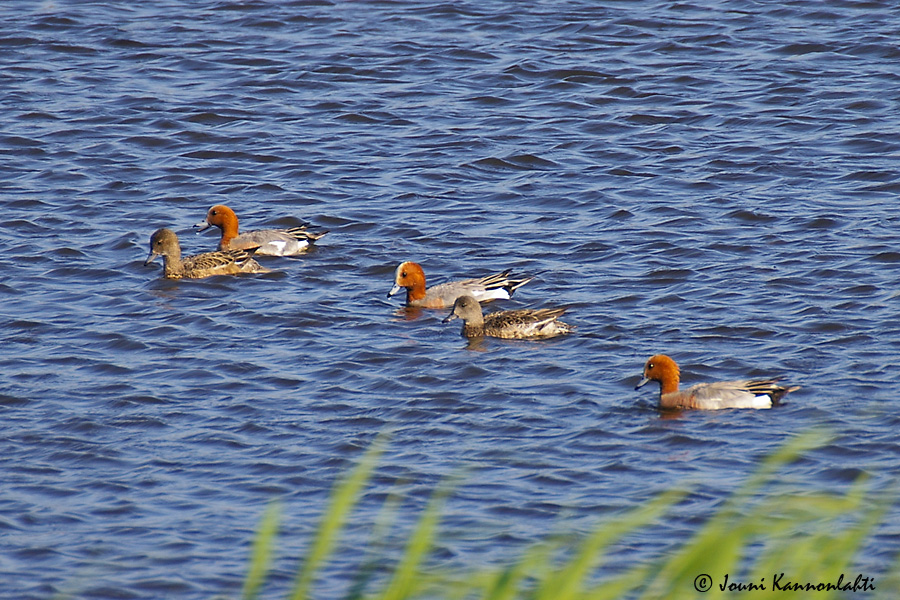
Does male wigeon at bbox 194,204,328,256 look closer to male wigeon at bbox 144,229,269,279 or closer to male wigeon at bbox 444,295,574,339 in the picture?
male wigeon at bbox 144,229,269,279

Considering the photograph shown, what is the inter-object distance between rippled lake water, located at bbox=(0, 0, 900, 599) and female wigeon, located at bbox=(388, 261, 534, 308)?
0.59 feet

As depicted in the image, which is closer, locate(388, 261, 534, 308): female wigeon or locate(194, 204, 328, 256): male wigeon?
locate(388, 261, 534, 308): female wigeon

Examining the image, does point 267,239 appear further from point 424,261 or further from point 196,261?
point 424,261

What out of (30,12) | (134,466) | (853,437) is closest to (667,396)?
(853,437)

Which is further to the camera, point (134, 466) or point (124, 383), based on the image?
point (124, 383)

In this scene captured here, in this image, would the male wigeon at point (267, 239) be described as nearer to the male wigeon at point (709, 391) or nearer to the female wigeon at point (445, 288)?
the female wigeon at point (445, 288)

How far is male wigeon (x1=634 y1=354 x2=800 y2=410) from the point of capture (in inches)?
349

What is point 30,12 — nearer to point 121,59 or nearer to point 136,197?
point 121,59

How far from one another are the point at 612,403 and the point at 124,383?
11.5 feet

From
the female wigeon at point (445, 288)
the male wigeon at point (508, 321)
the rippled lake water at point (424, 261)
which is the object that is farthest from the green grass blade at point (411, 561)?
the female wigeon at point (445, 288)

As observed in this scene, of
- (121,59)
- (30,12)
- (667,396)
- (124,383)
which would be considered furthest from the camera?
Result: (30,12)

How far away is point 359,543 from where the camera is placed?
739 cm

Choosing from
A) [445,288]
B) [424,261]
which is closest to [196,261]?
[424,261]

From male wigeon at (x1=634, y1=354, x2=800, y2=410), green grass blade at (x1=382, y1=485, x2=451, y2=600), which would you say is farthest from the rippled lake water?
green grass blade at (x1=382, y1=485, x2=451, y2=600)
